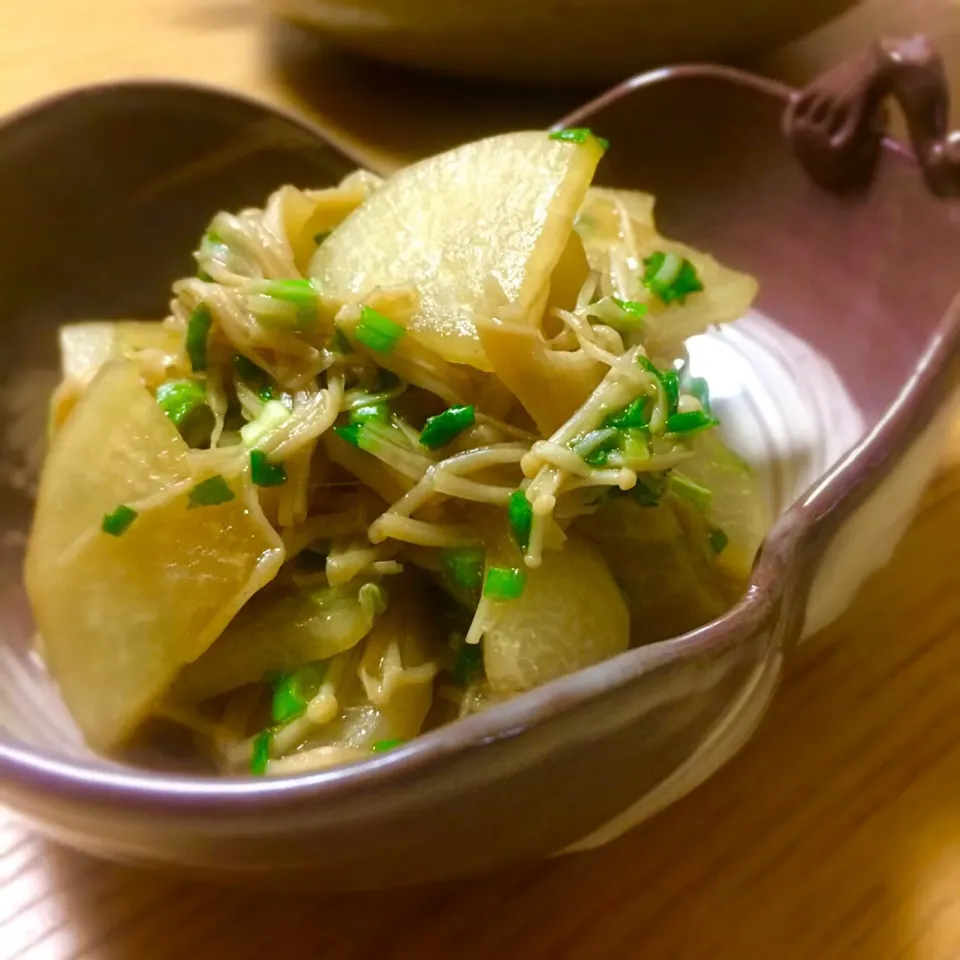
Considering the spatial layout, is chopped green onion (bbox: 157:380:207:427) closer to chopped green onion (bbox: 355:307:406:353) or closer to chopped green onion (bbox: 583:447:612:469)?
chopped green onion (bbox: 355:307:406:353)

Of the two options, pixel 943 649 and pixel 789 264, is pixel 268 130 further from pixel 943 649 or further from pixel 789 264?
pixel 943 649

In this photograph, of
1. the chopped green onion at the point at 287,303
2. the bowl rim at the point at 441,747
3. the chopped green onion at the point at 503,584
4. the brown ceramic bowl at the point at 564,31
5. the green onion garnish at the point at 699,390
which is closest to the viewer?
the bowl rim at the point at 441,747

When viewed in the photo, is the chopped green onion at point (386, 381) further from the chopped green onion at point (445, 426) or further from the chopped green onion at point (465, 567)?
the chopped green onion at point (465, 567)

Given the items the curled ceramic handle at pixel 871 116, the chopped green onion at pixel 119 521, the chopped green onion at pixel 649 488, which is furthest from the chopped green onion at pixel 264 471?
the curled ceramic handle at pixel 871 116

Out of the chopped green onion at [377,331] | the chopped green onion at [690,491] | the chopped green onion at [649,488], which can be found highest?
the chopped green onion at [377,331]

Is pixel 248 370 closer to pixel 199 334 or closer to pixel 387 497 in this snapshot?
pixel 199 334

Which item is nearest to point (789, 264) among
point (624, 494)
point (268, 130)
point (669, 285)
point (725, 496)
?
point (669, 285)
